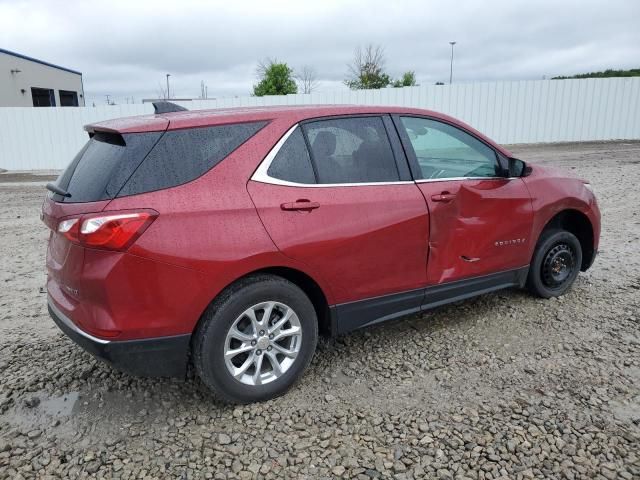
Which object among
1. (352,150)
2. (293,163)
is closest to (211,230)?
(293,163)

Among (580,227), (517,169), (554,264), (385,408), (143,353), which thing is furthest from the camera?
(580,227)

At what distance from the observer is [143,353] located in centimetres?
274

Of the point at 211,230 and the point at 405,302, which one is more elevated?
the point at 211,230

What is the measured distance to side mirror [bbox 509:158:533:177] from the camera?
4.14m

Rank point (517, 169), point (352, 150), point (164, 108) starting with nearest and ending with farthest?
1. point (352, 150)
2. point (164, 108)
3. point (517, 169)

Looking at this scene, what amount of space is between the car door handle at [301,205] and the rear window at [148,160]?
438mm

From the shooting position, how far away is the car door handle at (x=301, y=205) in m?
2.99

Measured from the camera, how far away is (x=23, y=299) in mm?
4898

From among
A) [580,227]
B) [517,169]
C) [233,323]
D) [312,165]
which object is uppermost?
[312,165]

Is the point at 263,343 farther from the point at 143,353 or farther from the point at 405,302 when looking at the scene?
the point at 405,302

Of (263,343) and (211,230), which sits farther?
(263,343)

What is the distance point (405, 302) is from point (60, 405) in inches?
89.6

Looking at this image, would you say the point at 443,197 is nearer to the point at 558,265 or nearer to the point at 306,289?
the point at 306,289

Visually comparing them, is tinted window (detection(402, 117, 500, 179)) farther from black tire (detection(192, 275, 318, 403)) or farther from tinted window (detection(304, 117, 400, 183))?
black tire (detection(192, 275, 318, 403))
